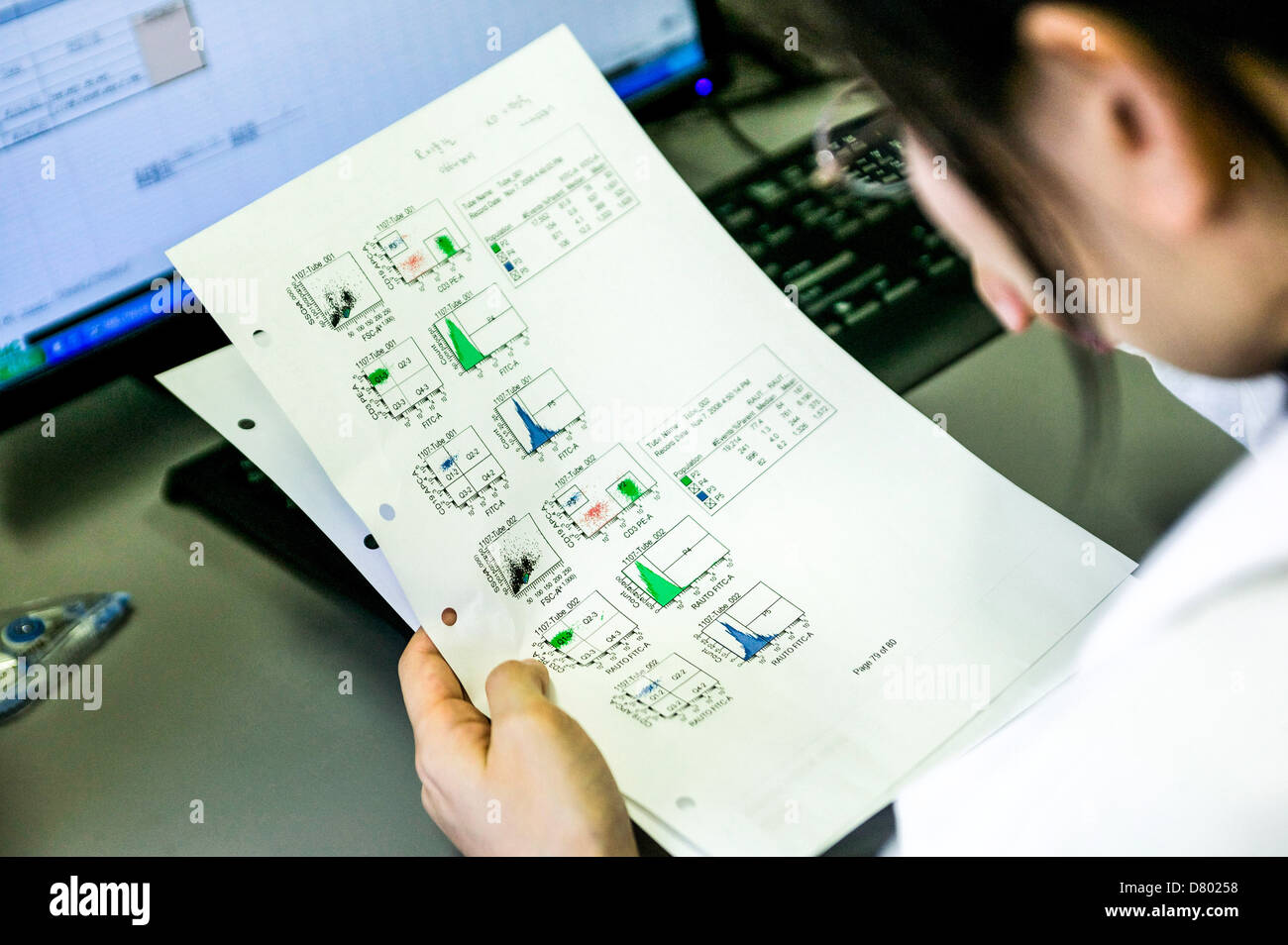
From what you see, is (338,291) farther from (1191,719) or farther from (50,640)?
(1191,719)

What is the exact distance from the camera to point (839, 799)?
1.25 ft

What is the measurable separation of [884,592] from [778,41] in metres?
0.43

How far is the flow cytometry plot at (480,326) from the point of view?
46 centimetres

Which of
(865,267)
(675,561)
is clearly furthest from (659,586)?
(865,267)

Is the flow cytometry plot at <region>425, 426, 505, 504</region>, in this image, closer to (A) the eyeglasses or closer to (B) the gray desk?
(B) the gray desk

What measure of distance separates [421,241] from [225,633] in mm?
203

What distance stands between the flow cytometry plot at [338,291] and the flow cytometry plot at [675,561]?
168 mm

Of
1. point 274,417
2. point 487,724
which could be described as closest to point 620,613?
point 487,724

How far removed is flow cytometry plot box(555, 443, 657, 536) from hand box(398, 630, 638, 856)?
0.07 m

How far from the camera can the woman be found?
282mm

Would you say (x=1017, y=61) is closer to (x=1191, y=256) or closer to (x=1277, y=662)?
(x=1191, y=256)

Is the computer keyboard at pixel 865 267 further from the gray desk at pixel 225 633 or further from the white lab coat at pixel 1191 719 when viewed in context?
the white lab coat at pixel 1191 719

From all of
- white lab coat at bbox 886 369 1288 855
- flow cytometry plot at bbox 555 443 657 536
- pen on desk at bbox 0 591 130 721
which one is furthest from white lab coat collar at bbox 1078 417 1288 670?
pen on desk at bbox 0 591 130 721

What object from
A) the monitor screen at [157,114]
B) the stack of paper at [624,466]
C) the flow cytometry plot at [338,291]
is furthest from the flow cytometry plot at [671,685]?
the monitor screen at [157,114]
